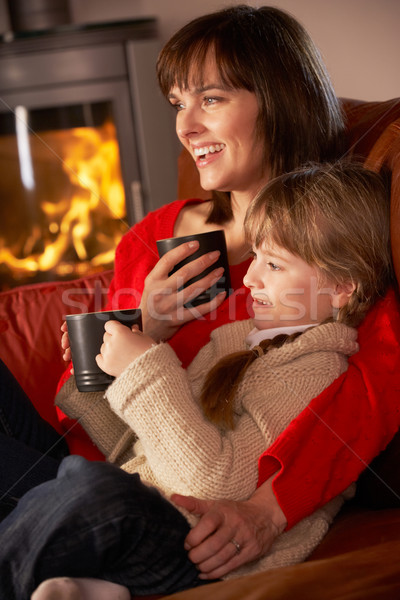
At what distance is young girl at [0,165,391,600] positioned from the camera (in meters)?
0.81

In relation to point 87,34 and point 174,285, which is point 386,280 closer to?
point 174,285

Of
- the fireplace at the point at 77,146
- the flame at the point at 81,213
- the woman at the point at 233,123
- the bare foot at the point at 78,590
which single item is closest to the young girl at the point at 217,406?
the bare foot at the point at 78,590

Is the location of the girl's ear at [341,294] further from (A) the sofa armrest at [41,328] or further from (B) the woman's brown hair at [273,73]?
(A) the sofa armrest at [41,328]

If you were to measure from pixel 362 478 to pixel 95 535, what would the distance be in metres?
0.45

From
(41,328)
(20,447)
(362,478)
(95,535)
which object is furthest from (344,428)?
(41,328)

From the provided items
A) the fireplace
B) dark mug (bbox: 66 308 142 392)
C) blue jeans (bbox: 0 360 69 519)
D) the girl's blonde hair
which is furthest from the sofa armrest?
the fireplace

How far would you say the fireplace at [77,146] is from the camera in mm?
2797

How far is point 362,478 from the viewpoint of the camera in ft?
3.43

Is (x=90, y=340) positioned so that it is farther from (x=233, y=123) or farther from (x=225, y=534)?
(x=233, y=123)

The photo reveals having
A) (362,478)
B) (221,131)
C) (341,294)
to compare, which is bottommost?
(362,478)

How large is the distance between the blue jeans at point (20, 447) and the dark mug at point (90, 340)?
5.3 inches

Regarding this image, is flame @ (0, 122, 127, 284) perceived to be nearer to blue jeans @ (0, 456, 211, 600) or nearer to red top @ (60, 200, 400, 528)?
red top @ (60, 200, 400, 528)

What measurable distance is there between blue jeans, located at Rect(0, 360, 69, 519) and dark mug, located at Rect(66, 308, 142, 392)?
0.14m

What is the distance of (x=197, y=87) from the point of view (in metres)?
1.30
